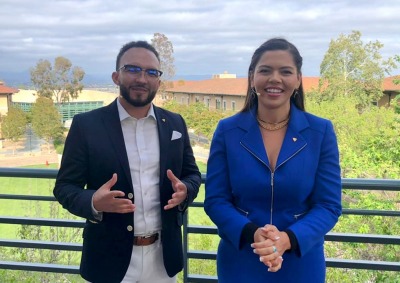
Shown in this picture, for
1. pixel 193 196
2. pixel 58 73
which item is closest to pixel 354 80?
pixel 58 73

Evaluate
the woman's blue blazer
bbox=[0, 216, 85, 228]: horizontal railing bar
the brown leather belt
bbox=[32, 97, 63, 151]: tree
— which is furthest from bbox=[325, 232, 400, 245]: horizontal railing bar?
bbox=[32, 97, 63, 151]: tree

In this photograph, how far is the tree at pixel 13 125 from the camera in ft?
97.9

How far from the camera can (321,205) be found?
1.62 metres

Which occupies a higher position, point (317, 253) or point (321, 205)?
point (321, 205)

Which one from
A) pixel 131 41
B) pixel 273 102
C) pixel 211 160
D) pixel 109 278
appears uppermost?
pixel 131 41

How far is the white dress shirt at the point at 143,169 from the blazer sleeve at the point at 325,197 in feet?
1.93

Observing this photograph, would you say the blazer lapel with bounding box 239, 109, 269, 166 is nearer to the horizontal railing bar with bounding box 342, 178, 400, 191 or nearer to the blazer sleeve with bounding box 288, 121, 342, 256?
the blazer sleeve with bounding box 288, 121, 342, 256

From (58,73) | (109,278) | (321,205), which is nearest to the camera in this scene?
(321,205)

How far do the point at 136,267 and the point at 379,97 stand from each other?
32.7 m

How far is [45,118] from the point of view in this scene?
29953mm

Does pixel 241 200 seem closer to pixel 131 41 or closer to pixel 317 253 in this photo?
pixel 317 253

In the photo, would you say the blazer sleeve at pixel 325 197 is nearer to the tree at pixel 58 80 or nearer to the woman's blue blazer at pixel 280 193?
the woman's blue blazer at pixel 280 193

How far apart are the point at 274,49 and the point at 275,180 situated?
0.50m

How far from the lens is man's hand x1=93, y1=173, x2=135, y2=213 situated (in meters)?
1.61
